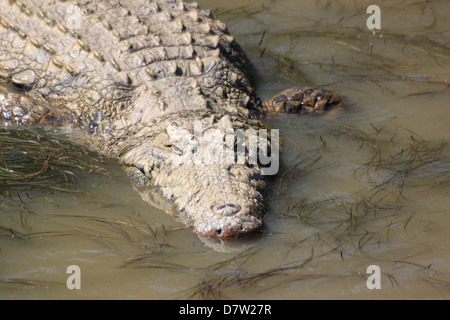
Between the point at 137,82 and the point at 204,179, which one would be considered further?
the point at 137,82

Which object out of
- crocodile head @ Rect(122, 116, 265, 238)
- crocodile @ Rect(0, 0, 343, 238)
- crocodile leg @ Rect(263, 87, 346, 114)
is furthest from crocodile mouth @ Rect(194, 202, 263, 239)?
crocodile leg @ Rect(263, 87, 346, 114)

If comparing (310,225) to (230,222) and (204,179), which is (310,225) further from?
(204,179)

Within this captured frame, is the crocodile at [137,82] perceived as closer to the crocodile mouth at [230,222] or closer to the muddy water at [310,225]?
the muddy water at [310,225]

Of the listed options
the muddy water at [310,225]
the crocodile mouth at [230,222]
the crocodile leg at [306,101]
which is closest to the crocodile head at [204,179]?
the crocodile mouth at [230,222]

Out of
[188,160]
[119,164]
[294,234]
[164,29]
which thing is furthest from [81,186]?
[164,29]

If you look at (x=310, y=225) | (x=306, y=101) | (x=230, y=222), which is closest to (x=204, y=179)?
→ (x=230, y=222)

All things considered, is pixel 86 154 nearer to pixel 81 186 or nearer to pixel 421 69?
pixel 81 186

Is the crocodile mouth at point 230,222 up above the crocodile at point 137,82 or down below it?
below
